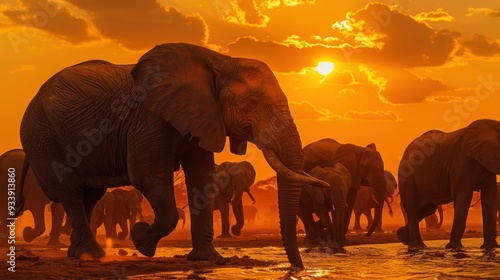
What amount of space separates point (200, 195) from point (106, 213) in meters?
18.6

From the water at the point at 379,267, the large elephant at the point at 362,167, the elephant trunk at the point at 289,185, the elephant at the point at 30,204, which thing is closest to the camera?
the water at the point at 379,267

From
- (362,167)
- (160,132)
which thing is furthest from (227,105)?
(362,167)

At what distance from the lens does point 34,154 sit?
54.5 feet

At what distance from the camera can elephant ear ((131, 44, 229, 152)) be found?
1375cm

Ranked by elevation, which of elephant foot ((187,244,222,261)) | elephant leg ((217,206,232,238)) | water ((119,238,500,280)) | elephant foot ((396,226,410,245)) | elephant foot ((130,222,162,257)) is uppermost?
elephant leg ((217,206,232,238))

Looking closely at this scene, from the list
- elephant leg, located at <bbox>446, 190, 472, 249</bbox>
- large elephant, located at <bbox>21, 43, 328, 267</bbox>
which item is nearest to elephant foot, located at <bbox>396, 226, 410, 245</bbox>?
elephant leg, located at <bbox>446, 190, 472, 249</bbox>

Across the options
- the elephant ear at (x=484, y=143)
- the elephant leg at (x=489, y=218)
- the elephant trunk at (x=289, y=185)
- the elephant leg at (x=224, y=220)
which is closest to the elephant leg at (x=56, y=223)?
the elephant leg at (x=224, y=220)

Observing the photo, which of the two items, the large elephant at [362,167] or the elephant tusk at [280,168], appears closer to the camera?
the elephant tusk at [280,168]

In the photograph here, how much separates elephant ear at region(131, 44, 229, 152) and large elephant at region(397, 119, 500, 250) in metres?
9.01

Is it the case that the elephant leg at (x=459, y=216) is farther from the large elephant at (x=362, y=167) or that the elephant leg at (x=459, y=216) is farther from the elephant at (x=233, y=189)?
the elephant at (x=233, y=189)

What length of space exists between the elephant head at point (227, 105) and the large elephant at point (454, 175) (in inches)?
336

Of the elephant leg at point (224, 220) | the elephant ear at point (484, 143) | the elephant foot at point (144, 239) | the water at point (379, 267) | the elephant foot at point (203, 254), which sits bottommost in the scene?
the water at point (379, 267)

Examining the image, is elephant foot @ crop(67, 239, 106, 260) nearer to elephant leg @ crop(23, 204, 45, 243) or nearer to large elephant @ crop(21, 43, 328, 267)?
large elephant @ crop(21, 43, 328, 267)

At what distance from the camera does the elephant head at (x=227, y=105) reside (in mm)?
13078
